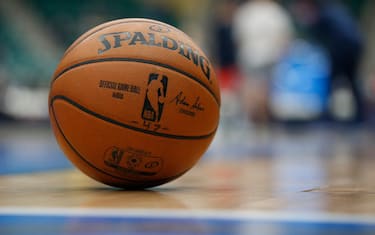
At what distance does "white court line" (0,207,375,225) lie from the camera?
232 cm

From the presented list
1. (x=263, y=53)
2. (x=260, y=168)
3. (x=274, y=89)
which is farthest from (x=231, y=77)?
(x=260, y=168)

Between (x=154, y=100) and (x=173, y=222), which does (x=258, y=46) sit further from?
(x=173, y=222)

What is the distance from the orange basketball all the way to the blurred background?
2113 mm

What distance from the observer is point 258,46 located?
Answer: 33.1 ft

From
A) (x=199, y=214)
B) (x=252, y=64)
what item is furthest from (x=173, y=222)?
(x=252, y=64)

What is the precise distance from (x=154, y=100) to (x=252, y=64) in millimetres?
7180

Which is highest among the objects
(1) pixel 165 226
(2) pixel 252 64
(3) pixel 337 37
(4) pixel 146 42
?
(3) pixel 337 37

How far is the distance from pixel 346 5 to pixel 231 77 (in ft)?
29.3

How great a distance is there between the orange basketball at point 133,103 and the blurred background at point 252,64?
6.93 feet

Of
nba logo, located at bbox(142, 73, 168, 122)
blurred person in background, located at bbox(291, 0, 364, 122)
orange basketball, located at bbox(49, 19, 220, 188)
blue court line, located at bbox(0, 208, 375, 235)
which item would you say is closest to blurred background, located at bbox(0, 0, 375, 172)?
blurred person in background, located at bbox(291, 0, 364, 122)

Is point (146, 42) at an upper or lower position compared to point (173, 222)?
upper

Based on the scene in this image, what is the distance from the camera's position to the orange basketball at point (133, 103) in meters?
2.97

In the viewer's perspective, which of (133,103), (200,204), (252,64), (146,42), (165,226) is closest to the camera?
(165,226)

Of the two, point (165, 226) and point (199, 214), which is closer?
point (165, 226)
